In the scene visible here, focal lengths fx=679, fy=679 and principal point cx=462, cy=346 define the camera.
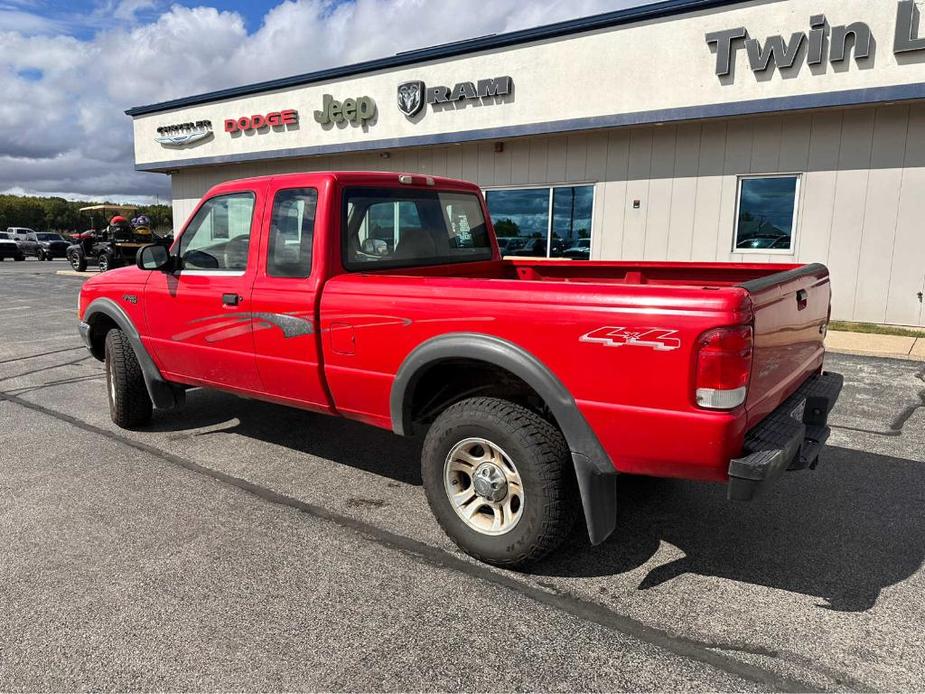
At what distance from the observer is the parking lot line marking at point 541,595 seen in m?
2.46

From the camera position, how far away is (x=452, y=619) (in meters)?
2.77

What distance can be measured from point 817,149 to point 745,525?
27.5ft

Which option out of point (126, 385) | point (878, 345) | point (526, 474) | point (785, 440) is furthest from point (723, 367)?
point (878, 345)

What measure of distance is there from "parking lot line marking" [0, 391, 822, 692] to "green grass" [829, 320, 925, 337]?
8.43 meters

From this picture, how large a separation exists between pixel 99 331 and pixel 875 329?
982 centimetres

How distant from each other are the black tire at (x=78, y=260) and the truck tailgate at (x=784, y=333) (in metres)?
24.6

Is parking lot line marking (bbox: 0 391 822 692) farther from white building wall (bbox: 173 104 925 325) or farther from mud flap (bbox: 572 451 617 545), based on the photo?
white building wall (bbox: 173 104 925 325)

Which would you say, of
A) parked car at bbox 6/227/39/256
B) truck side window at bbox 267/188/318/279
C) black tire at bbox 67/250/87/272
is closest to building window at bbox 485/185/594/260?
truck side window at bbox 267/188/318/279

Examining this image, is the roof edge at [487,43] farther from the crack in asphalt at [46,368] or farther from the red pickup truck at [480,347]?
the crack in asphalt at [46,368]

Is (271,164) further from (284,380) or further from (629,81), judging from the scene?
(284,380)

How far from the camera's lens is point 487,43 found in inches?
496

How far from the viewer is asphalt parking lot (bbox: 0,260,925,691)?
97.0 inches

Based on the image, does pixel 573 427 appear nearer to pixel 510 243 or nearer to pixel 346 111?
pixel 510 243

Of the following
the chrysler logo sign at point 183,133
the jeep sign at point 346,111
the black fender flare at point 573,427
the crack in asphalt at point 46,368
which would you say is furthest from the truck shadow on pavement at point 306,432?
the chrysler logo sign at point 183,133
